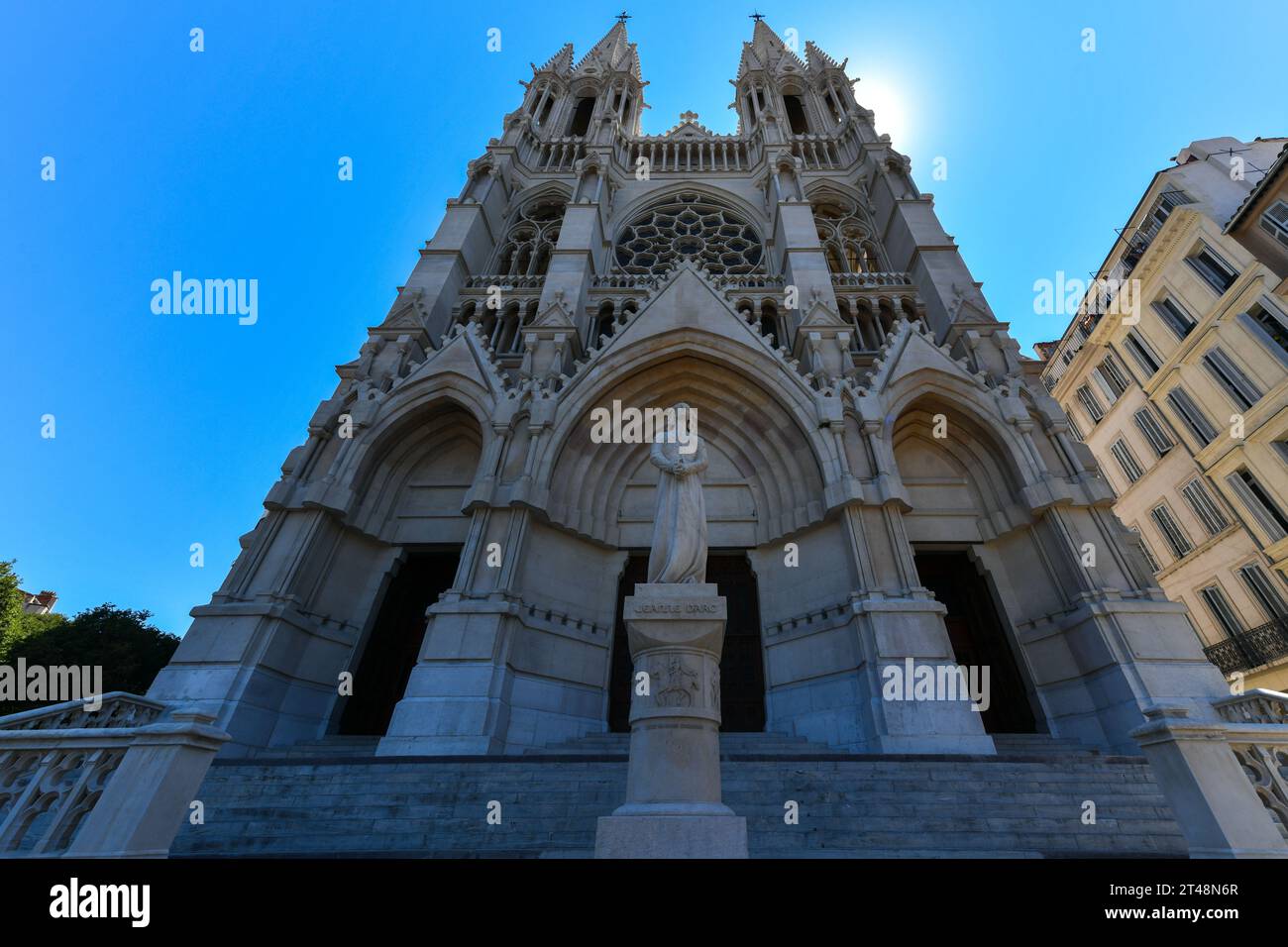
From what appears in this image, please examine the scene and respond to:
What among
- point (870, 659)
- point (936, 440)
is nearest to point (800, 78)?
point (936, 440)

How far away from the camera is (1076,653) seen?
35.2 feet

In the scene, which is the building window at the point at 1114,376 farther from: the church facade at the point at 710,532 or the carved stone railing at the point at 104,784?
the carved stone railing at the point at 104,784

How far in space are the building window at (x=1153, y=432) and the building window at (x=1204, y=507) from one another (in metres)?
1.89

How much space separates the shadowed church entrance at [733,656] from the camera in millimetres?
12070

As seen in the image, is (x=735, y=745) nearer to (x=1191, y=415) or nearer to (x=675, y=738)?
(x=675, y=738)

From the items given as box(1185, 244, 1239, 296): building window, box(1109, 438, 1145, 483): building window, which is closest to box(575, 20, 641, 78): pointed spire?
box(1185, 244, 1239, 296): building window

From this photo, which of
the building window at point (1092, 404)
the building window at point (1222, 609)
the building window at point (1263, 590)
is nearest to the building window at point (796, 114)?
the building window at point (1092, 404)

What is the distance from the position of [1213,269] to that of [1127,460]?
820 cm

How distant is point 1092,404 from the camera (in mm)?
26969

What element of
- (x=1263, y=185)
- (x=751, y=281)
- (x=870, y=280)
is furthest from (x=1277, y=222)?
(x=751, y=281)

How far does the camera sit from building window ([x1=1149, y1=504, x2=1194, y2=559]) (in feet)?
70.4

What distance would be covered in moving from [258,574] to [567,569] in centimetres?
649

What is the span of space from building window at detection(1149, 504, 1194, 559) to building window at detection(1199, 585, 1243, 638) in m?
1.75
